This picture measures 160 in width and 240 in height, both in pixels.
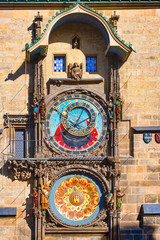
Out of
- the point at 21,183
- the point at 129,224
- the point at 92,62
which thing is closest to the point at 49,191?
the point at 21,183

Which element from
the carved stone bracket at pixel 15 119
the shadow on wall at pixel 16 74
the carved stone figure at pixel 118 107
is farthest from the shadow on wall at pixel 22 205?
the carved stone figure at pixel 118 107

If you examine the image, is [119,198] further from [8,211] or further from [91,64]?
[91,64]

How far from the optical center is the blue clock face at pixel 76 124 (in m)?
20.2

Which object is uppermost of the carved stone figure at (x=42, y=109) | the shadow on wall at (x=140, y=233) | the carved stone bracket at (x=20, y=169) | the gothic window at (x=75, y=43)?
the gothic window at (x=75, y=43)

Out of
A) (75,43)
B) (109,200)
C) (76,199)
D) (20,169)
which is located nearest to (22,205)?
(20,169)

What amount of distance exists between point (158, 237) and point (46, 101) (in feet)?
16.0

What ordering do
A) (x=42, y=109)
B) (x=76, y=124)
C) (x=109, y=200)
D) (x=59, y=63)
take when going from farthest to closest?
(x=59, y=63)
(x=76, y=124)
(x=42, y=109)
(x=109, y=200)

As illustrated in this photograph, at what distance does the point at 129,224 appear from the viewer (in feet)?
65.1

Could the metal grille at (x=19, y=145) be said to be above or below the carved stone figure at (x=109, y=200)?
above

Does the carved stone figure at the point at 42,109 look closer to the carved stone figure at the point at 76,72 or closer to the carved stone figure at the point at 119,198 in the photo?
the carved stone figure at the point at 76,72

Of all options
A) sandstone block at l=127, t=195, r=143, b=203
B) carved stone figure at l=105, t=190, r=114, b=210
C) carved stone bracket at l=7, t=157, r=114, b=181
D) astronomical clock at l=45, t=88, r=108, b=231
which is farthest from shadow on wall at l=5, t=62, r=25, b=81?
sandstone block at l=127, t=195, r=143, b=203

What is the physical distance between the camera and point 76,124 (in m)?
20.3

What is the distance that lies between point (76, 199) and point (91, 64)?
3.93 metres

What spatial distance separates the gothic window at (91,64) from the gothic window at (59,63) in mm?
694
